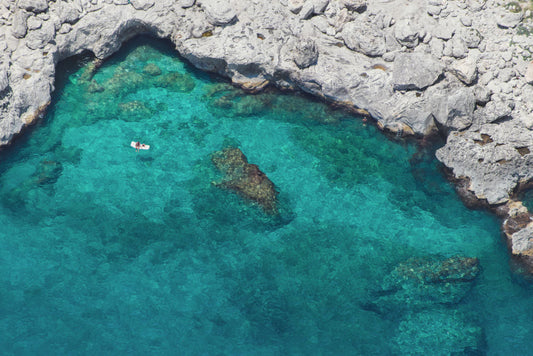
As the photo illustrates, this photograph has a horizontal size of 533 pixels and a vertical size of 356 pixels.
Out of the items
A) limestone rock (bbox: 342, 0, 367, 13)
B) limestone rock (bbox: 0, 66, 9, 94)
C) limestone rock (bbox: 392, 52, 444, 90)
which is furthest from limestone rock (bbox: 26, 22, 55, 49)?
limestone rock (bbox: 392, 52, 444, 90)

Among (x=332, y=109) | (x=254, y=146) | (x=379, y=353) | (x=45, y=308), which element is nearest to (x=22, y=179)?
(x=45, y=308)

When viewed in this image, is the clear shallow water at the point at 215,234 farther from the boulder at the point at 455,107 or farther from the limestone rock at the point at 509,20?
the limestone rock at the point at 509,20

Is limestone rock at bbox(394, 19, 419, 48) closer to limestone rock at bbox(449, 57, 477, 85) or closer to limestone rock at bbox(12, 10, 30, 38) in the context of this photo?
limestone rock at bbox(449, 57, 477, 85)

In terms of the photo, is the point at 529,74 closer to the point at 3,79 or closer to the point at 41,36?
the point at 41,36

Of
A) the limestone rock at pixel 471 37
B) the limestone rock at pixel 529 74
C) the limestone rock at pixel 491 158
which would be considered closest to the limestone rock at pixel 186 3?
the limestone rock at pixel 471 37

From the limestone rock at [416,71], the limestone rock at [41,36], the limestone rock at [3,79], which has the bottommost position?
the limestone rock at [3,79]

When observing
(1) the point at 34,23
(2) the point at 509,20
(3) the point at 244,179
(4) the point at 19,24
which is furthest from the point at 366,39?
(4) the point at 19,24

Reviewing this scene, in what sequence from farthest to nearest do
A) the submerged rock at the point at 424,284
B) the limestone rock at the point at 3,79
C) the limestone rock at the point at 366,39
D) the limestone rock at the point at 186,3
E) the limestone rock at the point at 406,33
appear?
the limestone rock at the point at 186,3 → the limestone rock at the point at 366,39 → the limestone rock at the point at 406,33 → the limestone rock at the point at 3,79 → the submerged rock at the point at 424,284
